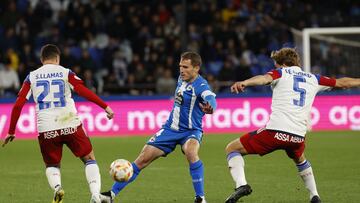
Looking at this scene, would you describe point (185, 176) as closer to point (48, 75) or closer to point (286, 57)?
point (286, 57)

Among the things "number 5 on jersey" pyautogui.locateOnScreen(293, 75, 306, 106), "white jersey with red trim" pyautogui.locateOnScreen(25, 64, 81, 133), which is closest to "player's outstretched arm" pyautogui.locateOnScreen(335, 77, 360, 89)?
"number 5 on jersey" pyautogui.locateOnScreen(293, 75, 306, 106)

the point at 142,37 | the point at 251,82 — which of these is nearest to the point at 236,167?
the point at 251,82

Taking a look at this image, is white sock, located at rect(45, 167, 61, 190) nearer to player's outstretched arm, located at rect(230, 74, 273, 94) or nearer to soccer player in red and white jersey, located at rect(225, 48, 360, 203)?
soccer player in red and white jersey, located at rect(225, 48, 360, 203)

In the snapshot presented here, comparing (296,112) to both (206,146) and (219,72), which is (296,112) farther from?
(219,72)

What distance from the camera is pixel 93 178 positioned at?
9.80 meters

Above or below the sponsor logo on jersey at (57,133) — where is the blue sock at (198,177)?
below

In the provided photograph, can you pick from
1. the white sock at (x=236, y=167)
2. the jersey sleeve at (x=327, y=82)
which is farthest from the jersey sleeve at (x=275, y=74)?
the white sock at (x=236, y=167)

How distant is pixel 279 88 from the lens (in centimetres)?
997

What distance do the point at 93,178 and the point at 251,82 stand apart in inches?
82.2

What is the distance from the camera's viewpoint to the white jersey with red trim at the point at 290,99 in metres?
9.91

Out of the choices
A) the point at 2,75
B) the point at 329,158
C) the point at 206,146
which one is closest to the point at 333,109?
the point at 206,146

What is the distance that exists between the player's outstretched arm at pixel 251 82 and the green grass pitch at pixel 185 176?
1.71m

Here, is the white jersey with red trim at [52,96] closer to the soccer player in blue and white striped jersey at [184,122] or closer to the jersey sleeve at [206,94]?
the soccer player in blue and white striped jersey at [184,122]

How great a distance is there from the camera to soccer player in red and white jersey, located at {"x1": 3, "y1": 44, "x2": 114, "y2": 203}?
32.2 ft
